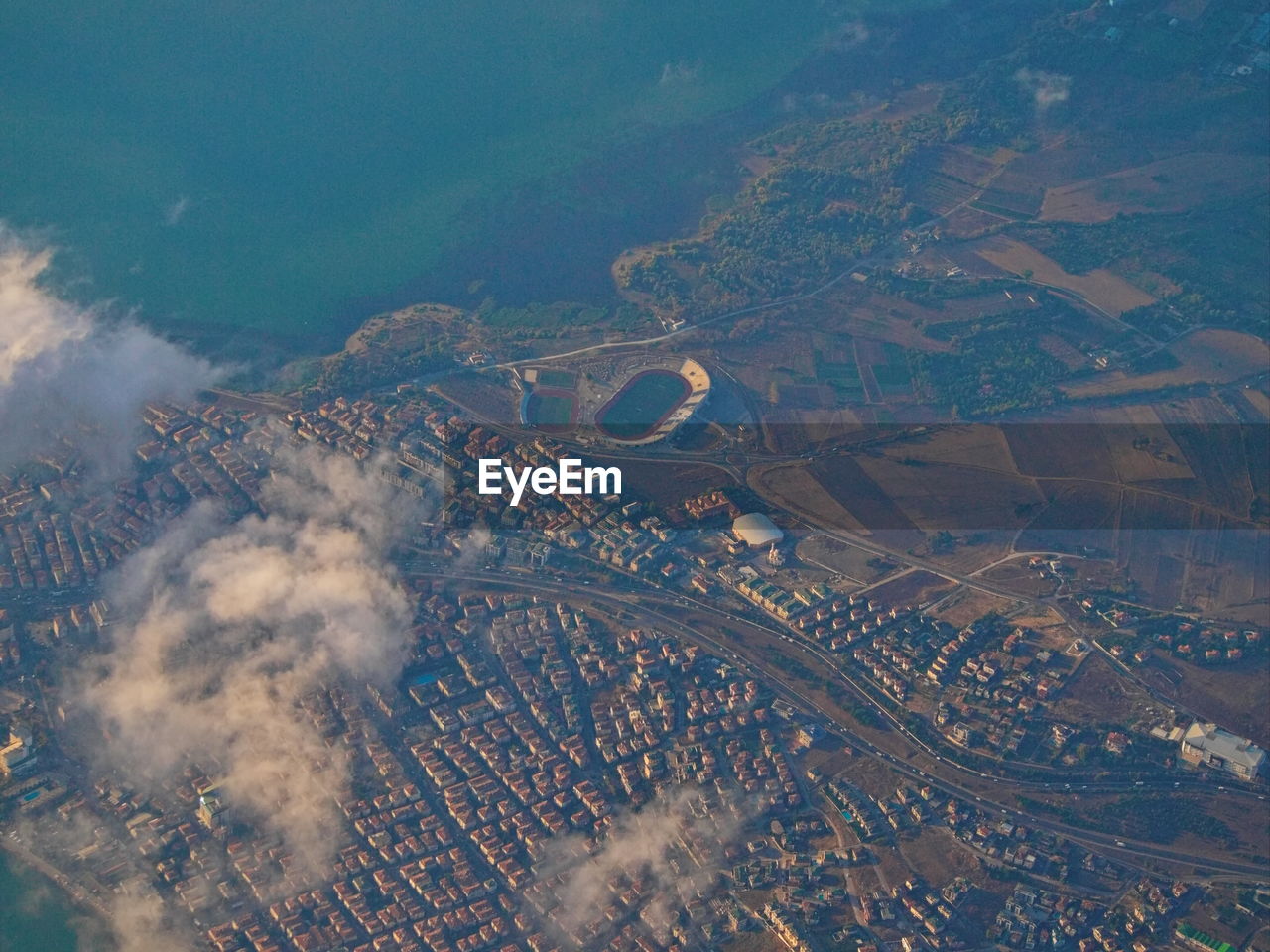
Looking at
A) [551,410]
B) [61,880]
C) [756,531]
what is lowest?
[756,531]

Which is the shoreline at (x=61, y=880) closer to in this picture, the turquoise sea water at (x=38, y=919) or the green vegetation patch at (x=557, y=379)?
the turquoise sea water at (x=38, y=919)

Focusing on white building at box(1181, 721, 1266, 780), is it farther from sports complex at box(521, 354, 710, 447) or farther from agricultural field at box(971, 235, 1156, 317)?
agricultural field at box(971, 235, 1156, 317)

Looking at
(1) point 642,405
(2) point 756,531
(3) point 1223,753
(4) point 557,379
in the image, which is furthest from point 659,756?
(4) point 557,379

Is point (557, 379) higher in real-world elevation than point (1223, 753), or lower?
higher

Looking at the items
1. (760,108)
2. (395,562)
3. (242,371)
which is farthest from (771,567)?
(760,108)

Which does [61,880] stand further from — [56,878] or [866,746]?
[866,746]

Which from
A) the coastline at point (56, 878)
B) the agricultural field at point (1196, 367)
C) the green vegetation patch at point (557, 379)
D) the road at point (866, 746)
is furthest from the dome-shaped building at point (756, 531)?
the coastline at point (56, 878)

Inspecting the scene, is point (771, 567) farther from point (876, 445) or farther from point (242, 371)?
point (242, 371)
